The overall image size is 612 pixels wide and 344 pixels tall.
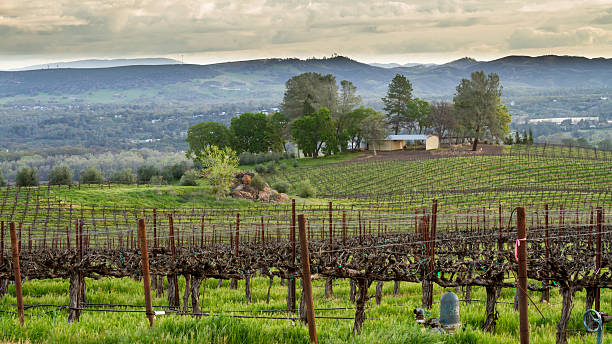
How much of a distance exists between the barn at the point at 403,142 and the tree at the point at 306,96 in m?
15.0

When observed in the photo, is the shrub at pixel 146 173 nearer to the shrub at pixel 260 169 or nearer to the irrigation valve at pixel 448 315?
the shrub at pixel 260 169

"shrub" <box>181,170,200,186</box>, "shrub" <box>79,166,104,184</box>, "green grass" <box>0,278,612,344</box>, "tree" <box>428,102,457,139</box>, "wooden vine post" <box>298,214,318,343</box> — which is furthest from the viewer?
"tree" <box>428,102,457,139</box>

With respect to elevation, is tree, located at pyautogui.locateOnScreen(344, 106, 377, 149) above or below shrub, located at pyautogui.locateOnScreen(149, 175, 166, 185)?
above

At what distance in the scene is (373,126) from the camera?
97875mm

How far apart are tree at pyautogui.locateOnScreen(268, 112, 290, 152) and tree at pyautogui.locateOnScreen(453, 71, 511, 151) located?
31051mm

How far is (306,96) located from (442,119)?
24934 mm

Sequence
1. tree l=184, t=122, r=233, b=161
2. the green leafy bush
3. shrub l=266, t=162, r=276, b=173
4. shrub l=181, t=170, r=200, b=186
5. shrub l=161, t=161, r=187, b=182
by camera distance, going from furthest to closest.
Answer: tree l=184, t=122, r=233, b=161, the green leafy bush, shrub l=266, t=162, r=276, b=173, shrub l=161, t=161, r=187, b=182, shrub l=181, t=170, r=200, b=186

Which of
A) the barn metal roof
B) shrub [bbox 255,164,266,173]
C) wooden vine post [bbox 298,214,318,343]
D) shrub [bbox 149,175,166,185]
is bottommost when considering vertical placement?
shrub [bbox 149,175,166,185]

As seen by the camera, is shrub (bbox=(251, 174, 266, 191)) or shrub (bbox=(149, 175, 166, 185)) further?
shrub (bbox=(149, 175, 166, 185))

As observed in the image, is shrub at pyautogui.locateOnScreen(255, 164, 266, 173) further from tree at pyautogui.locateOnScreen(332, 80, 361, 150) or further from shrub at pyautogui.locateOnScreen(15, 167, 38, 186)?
shrub at pyautogui.locateOnScreen(15, 167, 38, 186)

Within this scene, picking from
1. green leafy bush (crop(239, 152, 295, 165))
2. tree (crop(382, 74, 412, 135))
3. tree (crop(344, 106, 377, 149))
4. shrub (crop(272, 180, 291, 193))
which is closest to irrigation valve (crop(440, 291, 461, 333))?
shrub (crop(272, 180, 291, 193))

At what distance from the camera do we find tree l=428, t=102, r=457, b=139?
107 metres

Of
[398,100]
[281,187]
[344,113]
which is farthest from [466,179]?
[398,100]

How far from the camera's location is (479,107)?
88.4m
